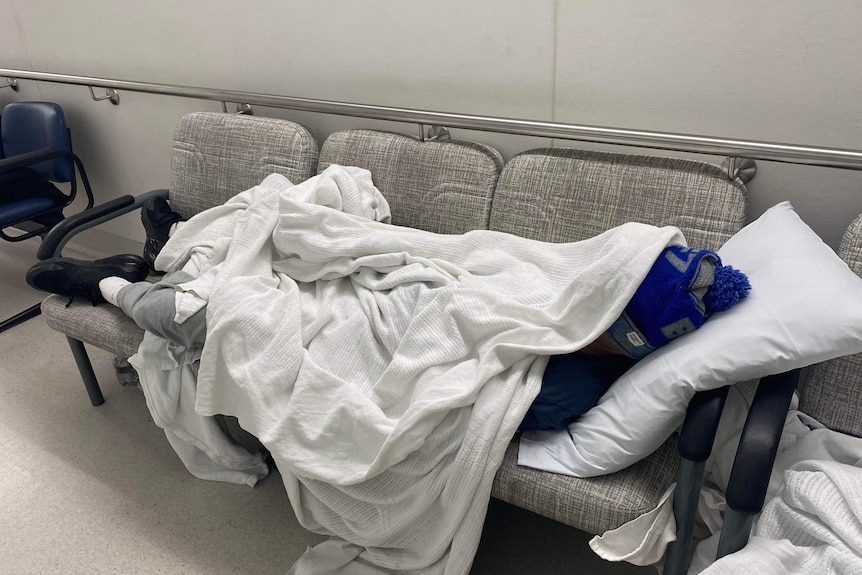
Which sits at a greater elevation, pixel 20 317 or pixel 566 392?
pixel 566 392

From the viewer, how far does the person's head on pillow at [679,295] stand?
3.52 feet

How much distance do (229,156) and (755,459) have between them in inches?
69.3

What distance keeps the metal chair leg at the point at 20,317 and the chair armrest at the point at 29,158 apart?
63 cm

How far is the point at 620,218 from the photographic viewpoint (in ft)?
4.69

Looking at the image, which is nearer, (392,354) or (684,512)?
(684,512)

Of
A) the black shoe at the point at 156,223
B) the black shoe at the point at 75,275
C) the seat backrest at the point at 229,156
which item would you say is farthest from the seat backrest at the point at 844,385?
the black shoe at the point at 156,223

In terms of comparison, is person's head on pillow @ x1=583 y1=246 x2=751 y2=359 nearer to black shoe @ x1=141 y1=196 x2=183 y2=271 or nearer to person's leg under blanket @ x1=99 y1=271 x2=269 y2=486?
person's leg under blanket @ x1=99 y1=271 x2=269 y2=486

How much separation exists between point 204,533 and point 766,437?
133 centimetres

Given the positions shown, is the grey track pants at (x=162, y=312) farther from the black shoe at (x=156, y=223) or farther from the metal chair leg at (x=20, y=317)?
the metal chair leg at (x=20, y=317)

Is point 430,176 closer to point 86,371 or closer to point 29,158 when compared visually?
point 86,371

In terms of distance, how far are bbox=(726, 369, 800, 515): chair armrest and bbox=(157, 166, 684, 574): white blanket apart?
291 millimetres

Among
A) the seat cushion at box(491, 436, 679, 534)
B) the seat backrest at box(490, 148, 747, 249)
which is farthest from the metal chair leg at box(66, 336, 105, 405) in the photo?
the seat cushion at box(491, 436, 679, 534)

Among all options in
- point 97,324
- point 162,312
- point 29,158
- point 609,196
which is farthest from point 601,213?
point 29,158

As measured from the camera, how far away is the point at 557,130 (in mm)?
1506
